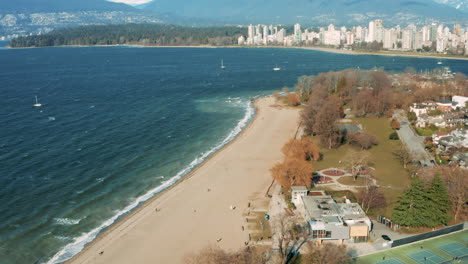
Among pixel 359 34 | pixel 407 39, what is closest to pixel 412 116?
pixel 407 39

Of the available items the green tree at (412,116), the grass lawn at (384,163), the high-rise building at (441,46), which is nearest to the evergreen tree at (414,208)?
the grass lawn at (384,163)

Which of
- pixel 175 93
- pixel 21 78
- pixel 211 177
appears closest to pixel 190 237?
pixel 211 177

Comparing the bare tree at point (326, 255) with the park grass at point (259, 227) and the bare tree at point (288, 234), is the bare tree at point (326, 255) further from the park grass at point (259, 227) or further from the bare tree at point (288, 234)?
the park grass at point (259, 227)

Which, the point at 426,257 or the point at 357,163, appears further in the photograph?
the point at 357,163

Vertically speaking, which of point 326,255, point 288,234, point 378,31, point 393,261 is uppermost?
point 378,31

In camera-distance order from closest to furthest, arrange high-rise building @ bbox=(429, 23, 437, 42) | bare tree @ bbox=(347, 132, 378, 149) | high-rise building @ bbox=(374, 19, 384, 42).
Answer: bare tree @ bbox=(347, 132, 378, 149)
high-rise building @ bbox=(374, 19, 384, 42)
high-rise building @ bbox=(429, 23, 437, 42)

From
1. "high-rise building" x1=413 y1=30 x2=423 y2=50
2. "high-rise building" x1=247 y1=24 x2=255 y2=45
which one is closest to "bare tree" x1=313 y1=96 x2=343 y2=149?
"high-rise building" x1=413 y1=30 x2=423 y2=50

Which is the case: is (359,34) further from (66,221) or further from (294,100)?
(66,221)

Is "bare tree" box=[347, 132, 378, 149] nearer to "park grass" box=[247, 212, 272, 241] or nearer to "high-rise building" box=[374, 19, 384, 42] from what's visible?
"park grass" box=[247, 212, 272, 241]
